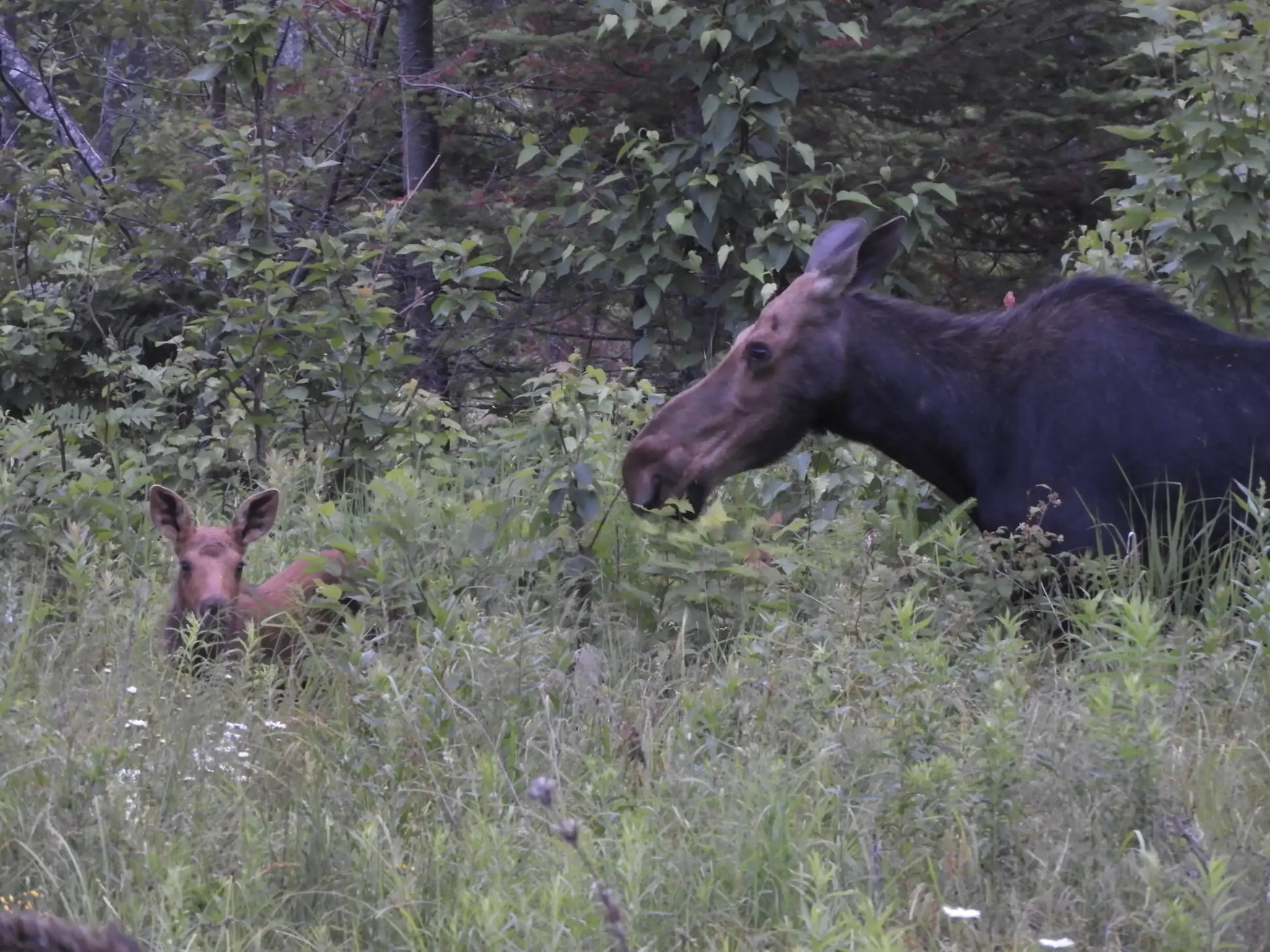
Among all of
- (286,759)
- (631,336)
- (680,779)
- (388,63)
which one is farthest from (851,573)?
(388,63)

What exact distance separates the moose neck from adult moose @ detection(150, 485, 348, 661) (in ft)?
7.35

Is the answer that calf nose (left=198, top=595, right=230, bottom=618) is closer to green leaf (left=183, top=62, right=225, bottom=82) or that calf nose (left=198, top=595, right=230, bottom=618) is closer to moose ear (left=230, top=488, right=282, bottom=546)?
moose ear (left=230, top=488, right=282, bottom=546)

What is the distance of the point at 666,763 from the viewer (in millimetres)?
4266

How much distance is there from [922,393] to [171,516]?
123 inches

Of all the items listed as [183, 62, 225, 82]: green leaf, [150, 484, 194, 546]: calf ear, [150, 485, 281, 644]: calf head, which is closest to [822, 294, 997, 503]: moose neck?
[150, 485, 281, 644]: calf head

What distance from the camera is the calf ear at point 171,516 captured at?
21.6ft

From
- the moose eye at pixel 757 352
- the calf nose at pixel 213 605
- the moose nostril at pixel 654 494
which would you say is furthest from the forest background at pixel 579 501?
the moose eye at pixel 757 352

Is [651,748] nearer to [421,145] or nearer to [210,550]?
[210,550]

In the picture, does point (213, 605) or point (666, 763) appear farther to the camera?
point (213, 605)

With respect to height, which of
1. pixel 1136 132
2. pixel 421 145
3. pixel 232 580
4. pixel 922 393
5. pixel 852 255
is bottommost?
pixel 232 580

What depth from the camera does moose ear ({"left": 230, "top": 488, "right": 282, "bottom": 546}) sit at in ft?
21.7

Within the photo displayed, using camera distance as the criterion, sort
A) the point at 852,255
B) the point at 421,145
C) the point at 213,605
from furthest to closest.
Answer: the point at 421,145, the point at 852,255, the point at 213,605

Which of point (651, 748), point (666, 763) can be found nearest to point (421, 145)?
point (651, 748)

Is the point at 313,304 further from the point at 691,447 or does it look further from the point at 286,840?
the point at 286,840
